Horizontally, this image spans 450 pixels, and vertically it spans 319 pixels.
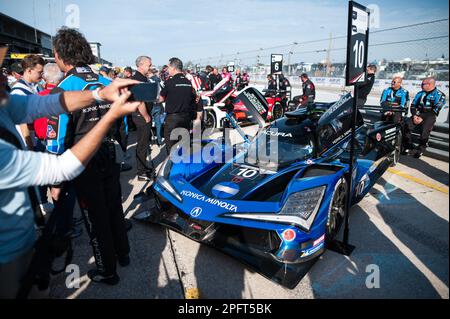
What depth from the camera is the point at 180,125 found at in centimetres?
504

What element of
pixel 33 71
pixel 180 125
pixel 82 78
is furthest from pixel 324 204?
pixel 33 71

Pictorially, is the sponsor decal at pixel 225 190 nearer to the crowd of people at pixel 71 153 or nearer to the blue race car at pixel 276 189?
the blue race car at pixel 276 189

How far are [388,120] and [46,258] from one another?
548 centimetres

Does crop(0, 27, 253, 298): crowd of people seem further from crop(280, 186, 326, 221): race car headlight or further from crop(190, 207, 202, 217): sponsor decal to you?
crop(280, 186, 326, 221): race car headlight

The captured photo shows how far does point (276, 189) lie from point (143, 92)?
5.84ft

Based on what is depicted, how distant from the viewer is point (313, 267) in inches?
101

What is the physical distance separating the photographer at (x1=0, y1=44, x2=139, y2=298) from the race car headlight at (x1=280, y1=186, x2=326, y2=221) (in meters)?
1.54

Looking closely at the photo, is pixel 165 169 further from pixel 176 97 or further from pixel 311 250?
pixel 176 97

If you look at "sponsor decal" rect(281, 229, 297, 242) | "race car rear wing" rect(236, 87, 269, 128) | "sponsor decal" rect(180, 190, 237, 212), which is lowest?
"sponsor decal" rect(281, 229, 297, 242)

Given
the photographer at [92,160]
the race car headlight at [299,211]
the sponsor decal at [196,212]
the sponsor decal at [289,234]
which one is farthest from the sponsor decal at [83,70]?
the sponsor decal at [289,234]

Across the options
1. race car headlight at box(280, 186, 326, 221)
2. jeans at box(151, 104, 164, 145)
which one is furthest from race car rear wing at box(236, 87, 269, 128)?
jeans at box(151, 104, 164, 145)

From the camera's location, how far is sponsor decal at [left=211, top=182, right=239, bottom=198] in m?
2.77

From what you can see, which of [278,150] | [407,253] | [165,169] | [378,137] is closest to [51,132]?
[165,169]
